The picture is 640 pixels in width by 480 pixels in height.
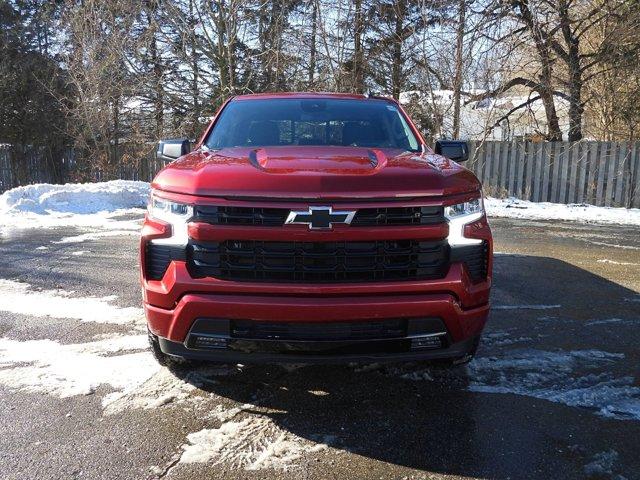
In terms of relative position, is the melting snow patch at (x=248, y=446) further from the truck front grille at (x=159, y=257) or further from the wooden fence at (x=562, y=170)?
the wooden fence at (x=562, y=170)

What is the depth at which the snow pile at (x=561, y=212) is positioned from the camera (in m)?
12.3

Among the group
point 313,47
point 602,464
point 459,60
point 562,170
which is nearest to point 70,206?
point 313,47

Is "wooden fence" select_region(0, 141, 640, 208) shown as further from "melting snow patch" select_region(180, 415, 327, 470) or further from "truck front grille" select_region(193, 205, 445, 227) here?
"melting snow patch" select_region(180, 415, 327, 470)

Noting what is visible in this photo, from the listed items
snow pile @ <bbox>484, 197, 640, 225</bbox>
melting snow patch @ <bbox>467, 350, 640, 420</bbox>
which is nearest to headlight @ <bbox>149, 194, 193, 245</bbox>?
melting snow patch @ <bbox>467, 350, 640, 420</bbox>

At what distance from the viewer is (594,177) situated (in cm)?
1494

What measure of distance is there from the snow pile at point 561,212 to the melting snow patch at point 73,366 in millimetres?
10830

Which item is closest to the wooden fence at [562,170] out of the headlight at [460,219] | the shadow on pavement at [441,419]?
the shadow on pavement at [441,419]

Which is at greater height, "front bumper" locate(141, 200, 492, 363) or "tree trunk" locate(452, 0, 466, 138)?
"tree trunk" locate(452, 0, 466, 138)

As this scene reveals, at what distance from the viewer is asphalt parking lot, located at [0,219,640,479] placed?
97.6 inches

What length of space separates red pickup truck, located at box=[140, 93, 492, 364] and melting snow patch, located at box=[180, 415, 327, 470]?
39cm

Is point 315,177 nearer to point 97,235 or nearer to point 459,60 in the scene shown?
point 97,235

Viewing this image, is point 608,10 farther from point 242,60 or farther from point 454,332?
point 454,332

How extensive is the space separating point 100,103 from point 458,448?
1974 cm

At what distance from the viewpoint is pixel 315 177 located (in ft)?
8.91
